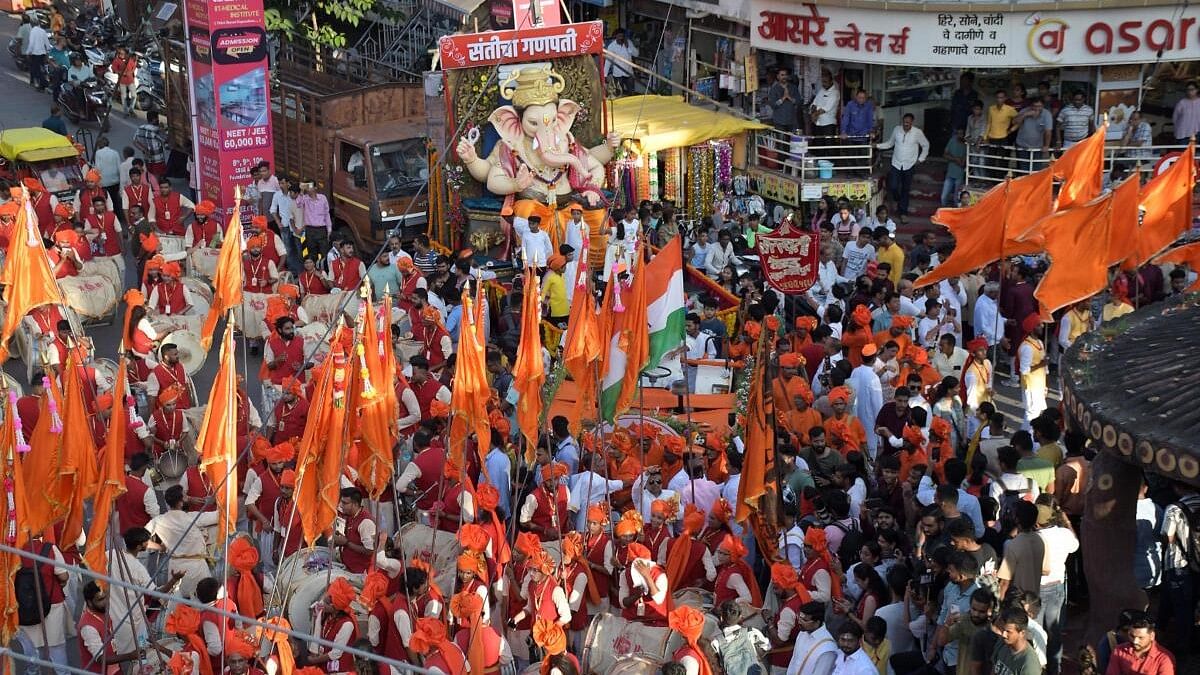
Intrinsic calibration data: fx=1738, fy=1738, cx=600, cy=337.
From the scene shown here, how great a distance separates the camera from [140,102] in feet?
97.5

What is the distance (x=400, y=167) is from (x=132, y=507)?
9.52 m

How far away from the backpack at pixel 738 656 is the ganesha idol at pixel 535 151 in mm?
10469

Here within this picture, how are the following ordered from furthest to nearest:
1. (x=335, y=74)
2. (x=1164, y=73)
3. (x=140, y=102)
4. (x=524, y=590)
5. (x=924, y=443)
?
1. (x=140, y=102)
2. (x=335, y=74)
3. (x=1164, y=73)
4. (x=924, y=443)
5. (x=524, y=590)

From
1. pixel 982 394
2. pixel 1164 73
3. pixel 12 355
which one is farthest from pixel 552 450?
pixel 1164 73

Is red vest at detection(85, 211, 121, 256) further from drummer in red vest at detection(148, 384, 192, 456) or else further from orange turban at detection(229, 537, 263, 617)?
orange turban at detection(229, 537, 263, 617)

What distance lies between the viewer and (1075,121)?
22266 millimetres

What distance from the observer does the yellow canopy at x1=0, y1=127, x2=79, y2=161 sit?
2247 cm

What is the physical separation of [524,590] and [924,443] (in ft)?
11.6

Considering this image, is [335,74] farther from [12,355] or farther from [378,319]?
[378,319]

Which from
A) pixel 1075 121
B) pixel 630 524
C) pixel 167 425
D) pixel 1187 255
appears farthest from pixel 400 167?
pixel 630 524

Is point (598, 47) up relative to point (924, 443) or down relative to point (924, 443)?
up

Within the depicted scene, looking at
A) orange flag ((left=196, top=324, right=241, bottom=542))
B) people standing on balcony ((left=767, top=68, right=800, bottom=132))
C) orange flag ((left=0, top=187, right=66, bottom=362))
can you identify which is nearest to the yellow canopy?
orange flag ((left=0, top=187, right=66, bottom=362))

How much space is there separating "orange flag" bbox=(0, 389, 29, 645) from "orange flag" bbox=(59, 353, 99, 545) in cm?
33

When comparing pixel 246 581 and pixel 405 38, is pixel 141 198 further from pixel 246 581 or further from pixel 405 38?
pixel 246 581
